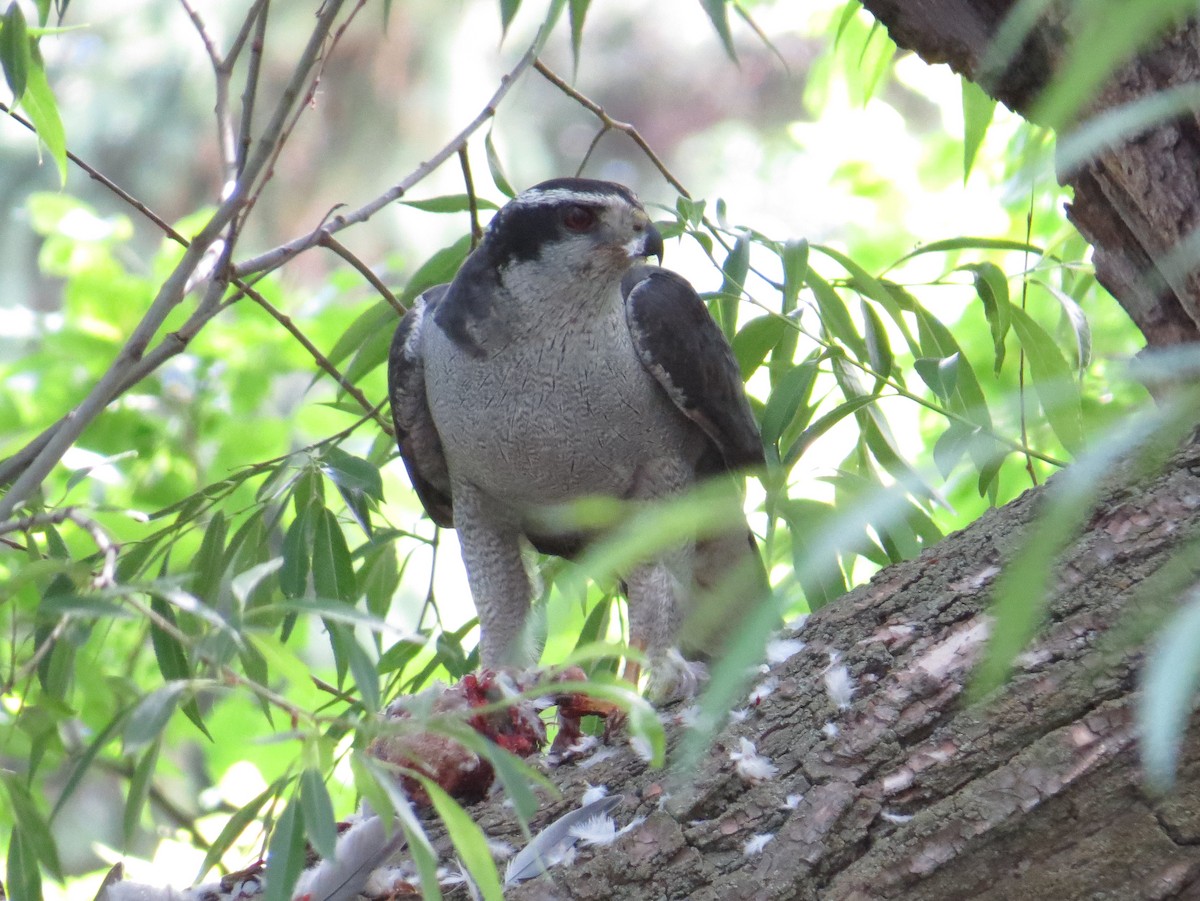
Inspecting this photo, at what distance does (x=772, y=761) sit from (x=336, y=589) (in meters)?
1.22

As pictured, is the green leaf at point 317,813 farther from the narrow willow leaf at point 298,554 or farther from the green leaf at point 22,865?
the narrow willow leaf at point 298,554

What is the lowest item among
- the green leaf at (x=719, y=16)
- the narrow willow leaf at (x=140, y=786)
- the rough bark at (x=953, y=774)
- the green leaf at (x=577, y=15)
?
the rough bark at (x=953, y=774)

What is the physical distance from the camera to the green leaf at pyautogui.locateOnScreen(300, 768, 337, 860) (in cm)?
139

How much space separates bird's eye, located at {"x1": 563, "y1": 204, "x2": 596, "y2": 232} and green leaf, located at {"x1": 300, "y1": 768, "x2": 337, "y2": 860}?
6.15 ft

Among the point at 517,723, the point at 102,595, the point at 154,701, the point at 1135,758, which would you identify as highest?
the point at 102,595

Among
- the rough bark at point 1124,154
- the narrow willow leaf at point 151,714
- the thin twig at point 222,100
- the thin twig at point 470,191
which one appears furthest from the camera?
the thin twig at point 470,191

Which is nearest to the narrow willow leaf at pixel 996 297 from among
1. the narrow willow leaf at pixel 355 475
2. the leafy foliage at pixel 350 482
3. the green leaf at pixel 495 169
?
the leafy foliage at pixel 350 482

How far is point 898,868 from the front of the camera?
165cm

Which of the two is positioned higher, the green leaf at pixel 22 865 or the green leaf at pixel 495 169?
the green leaf at pixel 495 169

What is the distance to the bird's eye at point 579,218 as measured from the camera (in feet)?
9.98

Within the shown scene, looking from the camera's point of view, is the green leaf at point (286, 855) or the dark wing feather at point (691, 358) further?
the dark wing feather at point (691, 358)

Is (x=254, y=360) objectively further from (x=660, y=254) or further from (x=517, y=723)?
(x=517, y=723)

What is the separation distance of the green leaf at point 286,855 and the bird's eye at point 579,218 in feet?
5.96

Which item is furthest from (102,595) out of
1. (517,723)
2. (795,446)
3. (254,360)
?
(254,360)
